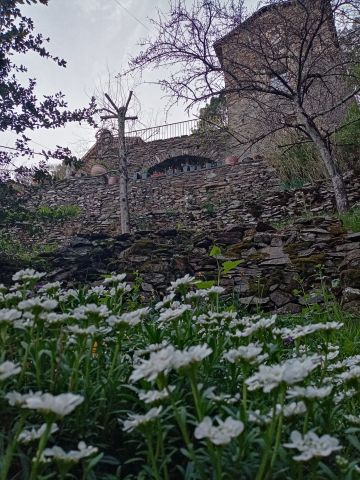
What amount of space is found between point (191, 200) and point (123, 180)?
1.45 m

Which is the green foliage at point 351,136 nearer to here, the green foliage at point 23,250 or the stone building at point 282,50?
the stone building at point 282,50

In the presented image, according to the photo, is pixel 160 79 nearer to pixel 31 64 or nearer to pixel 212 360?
pixel 31 64

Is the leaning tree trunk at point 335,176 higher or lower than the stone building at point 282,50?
lower

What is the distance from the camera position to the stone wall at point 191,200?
7.21 m

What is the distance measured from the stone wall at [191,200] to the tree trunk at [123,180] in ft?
1.25

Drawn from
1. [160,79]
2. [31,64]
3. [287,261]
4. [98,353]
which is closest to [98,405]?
[98,353]

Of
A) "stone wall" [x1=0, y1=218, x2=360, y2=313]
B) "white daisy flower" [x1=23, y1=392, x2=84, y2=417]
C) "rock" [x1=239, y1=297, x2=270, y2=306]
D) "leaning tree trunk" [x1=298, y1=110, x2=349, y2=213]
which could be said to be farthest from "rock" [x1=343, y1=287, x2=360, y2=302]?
"white daisy flower" [x1=23, y1=392, x2=84, y2=417]

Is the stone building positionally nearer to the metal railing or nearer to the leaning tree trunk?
the leaning tree trunk

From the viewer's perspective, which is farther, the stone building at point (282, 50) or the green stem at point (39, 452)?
the stone building at point (282, 50)

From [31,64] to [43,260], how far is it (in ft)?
7.46

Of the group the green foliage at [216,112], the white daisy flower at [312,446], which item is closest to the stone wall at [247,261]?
the green foliage at [216,112]

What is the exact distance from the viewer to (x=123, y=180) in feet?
26.3

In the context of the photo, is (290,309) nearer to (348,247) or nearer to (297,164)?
(348,247)

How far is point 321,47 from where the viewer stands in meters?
6.77
